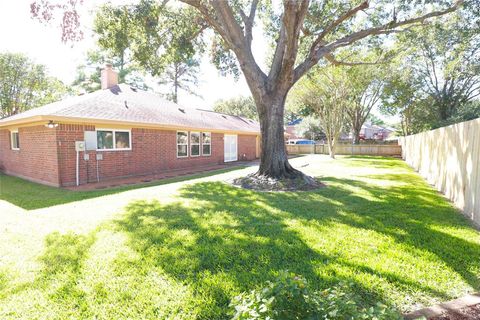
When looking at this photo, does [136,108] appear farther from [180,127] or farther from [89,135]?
[89,135]

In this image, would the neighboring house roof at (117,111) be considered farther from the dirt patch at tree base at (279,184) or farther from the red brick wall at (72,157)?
the dirt patch at tree base at (279,184)

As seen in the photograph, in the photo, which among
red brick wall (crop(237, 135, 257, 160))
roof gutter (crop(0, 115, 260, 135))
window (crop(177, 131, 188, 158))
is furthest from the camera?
red brick wall (crop(237, 135, 257, 160))

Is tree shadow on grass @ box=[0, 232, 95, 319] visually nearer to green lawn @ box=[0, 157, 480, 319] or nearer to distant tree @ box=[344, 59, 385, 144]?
green lawn @ box=[0, 157, 480, 319]

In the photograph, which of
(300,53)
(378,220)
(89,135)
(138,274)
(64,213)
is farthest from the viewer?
(300,53)

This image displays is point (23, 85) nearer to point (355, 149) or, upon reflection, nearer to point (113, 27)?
point (113, 27)

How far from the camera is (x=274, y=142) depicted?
880cm

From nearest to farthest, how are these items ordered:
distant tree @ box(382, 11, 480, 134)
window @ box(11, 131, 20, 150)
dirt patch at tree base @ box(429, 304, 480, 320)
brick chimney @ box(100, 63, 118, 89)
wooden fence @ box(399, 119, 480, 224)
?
1. dirt patch at tree base @ box(429, 304, 480, 320)
2. wooden fence @ box(399, 119, 480, 224)
3. window @ box(11, 131, 20, 150)
4. brick chimney @ box(100, 63, 118, 89)
5. distant tree @ box(382, 11, 480, 134)

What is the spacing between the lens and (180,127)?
13.3m

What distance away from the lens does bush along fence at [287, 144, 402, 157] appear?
2488cm

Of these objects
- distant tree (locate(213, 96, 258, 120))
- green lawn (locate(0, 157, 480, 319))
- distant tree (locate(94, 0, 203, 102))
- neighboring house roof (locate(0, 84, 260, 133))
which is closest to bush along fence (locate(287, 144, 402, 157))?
neighboring house roof (locate(0, 84, 260, 133))

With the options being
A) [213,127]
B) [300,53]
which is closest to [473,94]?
[300,53]

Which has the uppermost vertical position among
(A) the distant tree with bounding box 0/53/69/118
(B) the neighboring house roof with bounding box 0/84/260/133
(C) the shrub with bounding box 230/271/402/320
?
(A) the distant tree with bounding box 0/53/69/118

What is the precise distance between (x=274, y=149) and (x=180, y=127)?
20.9ft

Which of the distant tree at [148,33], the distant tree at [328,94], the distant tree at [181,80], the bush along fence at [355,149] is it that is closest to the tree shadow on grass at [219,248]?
the distant tree at [148,33]
